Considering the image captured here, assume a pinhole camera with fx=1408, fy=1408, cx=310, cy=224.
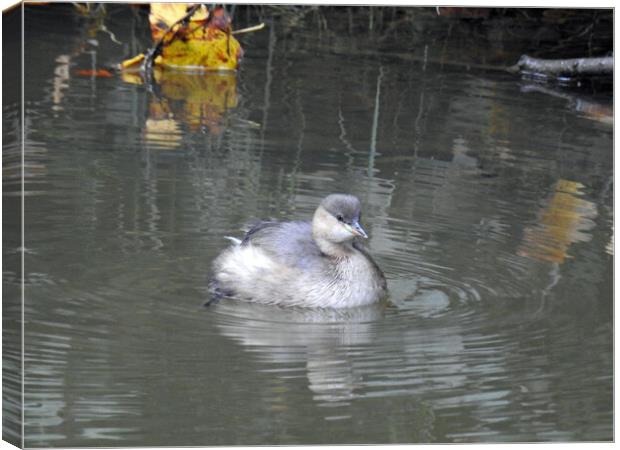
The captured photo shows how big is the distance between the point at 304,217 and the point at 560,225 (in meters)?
1.78

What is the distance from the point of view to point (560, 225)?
31.8 feet

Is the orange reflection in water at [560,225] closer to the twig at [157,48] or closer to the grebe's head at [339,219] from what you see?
the grebe's head at [339,219]

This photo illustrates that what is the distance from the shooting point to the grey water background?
602cm

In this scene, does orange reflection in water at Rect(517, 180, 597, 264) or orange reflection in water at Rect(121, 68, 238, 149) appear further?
orange reflection in water at Rect(121, 68, 238, 149)

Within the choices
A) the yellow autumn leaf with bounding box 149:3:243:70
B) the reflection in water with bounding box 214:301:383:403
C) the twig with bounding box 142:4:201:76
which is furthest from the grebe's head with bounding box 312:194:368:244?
the twig with bounding box 142:4:201:76

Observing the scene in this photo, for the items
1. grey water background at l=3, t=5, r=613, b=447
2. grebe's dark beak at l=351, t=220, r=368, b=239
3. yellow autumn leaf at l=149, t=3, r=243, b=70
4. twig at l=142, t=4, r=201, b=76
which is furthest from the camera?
yellow autumn leaf at l=149, t=3, r=243, b=70

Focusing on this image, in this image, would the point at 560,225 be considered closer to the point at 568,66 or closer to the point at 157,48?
the point at 568,66

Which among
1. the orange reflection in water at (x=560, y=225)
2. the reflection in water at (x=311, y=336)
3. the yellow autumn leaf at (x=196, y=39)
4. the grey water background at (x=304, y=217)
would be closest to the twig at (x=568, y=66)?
the grey water background at (x=304, y=217)

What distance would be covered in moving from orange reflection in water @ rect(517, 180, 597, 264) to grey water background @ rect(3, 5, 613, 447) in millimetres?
26

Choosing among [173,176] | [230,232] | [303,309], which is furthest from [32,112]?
[303,309]

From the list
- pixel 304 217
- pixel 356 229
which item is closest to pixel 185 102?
pixel 304 217

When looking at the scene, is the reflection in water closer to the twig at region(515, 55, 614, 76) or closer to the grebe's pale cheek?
the grebe's pale cheek

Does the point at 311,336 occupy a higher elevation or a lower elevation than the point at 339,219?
lower

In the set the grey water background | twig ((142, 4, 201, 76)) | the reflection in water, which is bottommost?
the reflection in water
